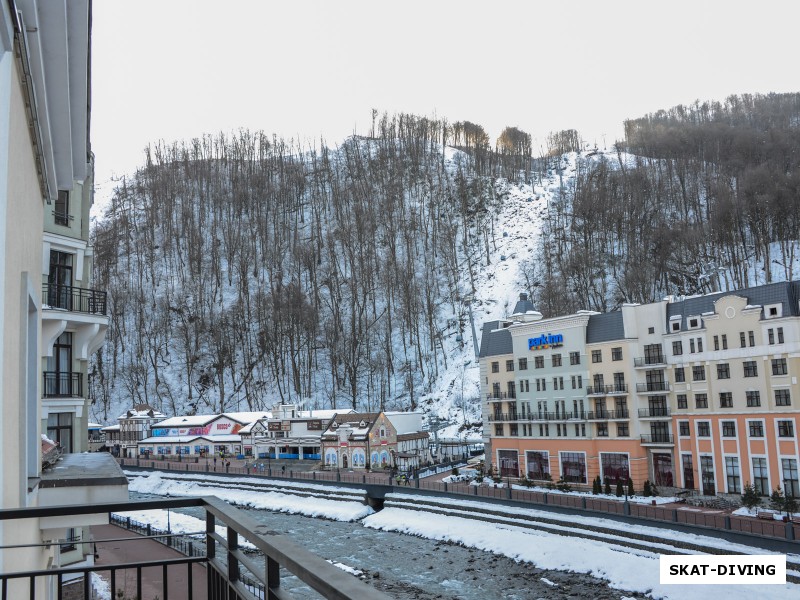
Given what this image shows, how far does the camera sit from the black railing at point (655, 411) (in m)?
37.7

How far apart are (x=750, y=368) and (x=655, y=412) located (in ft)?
20.5

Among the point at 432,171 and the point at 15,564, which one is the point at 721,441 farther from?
the point at 432,171

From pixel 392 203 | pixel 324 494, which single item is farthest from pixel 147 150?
pixel 324 494

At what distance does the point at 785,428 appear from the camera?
105ft

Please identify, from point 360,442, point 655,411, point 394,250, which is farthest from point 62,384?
point 394,250

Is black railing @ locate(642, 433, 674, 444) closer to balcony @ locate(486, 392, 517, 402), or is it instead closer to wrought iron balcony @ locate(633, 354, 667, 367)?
wrought iron balcony @ locate(633, 354, 667, 367)

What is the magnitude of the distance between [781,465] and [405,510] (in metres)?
20.6

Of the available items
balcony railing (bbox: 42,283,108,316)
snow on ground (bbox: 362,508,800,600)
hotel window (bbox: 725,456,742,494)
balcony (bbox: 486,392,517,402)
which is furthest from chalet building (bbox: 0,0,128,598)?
balcony (bbox: 486,392,517,402)

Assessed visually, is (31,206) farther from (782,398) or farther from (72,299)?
(782,398)

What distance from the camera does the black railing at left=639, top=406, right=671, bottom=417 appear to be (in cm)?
3768

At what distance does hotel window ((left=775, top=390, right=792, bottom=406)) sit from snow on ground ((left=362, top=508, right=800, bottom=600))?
11215 mm

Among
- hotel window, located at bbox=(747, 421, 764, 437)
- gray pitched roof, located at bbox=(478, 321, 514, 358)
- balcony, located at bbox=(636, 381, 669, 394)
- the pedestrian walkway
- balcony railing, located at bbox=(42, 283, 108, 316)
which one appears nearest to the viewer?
balcony railing, located at bbox=(42, 283, 108, 316)

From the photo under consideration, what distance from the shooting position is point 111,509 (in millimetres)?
3758

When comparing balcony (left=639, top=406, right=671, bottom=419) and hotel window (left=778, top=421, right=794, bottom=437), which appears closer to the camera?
hotel window (left=778, top=421, right=794, bottom=437)
